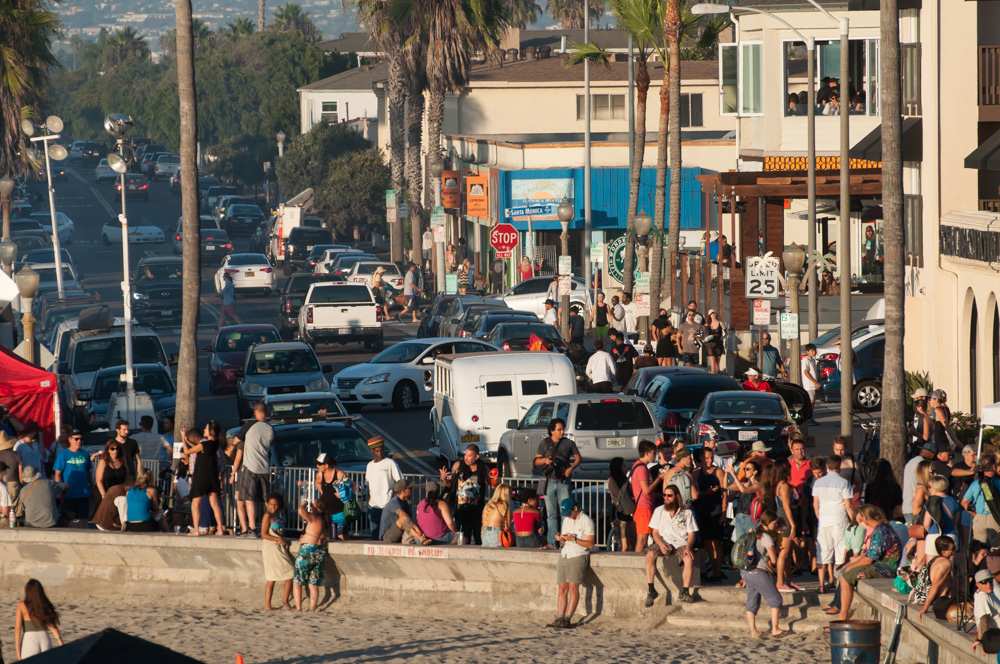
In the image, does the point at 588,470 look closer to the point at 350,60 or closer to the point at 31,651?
the point at 31,651

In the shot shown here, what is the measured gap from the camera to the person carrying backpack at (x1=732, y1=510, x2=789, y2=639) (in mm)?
20156

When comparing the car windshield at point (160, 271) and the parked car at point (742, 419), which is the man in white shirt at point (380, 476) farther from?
the car windshield at point (160, 271)

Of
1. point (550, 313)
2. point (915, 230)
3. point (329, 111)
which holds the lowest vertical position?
point (550, 313)

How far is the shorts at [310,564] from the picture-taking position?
22609 mm

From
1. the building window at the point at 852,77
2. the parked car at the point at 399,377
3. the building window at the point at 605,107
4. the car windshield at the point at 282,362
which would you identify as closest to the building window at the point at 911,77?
the building window at the point at 852,77

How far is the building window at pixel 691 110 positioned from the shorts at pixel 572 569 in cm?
5861

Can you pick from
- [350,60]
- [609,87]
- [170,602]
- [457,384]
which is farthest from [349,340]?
[350,60]

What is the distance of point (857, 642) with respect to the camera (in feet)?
58.7

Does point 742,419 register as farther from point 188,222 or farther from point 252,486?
point 188,222

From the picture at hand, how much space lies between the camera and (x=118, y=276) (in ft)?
262

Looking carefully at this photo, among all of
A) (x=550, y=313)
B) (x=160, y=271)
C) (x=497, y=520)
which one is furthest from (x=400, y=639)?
(x=160, y=271)

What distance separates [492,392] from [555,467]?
6736 mm

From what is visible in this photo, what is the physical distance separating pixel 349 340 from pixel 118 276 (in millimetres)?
32809

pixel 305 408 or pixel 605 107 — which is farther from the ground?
pixel 605 107
